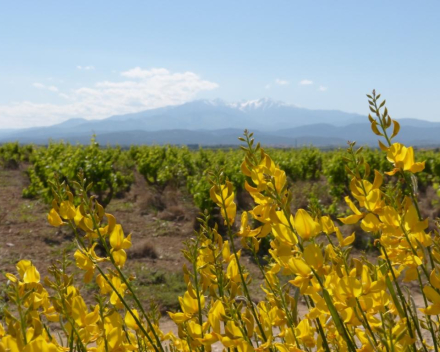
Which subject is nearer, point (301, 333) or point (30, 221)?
point (301, 333)

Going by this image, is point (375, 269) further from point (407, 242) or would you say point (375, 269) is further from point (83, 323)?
point (83, 323)

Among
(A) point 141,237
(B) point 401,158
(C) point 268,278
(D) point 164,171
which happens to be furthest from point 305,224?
(D) point 164,171

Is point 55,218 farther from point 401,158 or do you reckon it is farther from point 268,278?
point 401,158

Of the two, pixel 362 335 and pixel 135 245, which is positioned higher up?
pixel 362 335

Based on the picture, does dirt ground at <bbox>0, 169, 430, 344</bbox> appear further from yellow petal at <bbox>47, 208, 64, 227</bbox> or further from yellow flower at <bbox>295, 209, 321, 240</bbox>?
yellow flower at <bbox>295, 209, 321, 240</bbox>

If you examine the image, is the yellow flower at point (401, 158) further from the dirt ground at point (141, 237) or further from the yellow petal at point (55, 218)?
the dirt ground at point (141, 237)

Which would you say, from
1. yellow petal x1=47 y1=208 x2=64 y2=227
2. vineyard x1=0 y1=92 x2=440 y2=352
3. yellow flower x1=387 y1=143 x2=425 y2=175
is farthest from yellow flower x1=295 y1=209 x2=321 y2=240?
yellow petal x1=47 y1=208 x2=64 y2=227

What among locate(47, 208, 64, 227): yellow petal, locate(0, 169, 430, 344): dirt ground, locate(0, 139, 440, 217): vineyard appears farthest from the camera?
locate(0, 139, 440, 217): vineyard

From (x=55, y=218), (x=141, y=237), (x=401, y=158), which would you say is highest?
(x=401, y=158)

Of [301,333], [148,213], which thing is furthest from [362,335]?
[148,213]

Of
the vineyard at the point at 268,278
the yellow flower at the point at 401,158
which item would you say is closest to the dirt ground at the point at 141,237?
the vineyard at the point at 268,278

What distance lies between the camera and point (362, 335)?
1.13 metres

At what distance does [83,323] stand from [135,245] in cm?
→ 762

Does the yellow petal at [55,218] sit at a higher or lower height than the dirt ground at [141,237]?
higher
